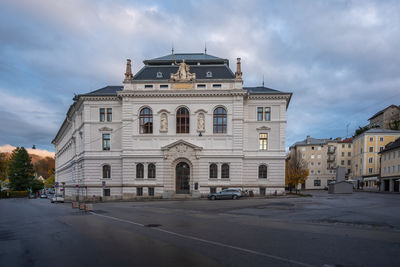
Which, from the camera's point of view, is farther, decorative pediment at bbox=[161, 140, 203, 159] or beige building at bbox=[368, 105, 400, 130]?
beige building at bbox=[368, 105, 400, 130]

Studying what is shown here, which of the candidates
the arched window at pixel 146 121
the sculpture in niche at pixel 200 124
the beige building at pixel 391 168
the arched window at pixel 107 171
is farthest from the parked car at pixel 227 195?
the beige building at pixel 391 168

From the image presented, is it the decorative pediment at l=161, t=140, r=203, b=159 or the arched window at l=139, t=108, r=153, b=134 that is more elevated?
the arched window at l=139, t=108, r=153, b=134

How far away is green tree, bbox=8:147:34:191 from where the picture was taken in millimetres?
77062

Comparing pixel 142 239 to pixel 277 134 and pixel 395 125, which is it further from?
pixel 395 125

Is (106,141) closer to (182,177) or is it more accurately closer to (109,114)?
(109,114)

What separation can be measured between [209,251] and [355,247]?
14.6 ft

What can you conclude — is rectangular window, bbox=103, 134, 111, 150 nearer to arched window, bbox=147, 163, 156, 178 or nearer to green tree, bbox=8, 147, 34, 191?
arched window, bbox=147, 163, 156, 178

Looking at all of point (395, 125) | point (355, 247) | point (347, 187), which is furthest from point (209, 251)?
point (395, 125)

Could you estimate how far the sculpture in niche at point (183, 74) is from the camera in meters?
39.7

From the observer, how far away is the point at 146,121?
131ft

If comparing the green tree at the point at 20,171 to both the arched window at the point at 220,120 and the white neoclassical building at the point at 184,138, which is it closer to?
the white neoclassical building at the point at 184,138

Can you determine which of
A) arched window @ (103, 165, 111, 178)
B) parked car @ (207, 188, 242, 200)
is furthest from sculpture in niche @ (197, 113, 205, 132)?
arched window @ (103, 165, 111, 178)

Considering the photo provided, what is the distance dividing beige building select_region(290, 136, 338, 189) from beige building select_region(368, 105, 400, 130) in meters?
15.6

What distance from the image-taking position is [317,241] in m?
9.44
